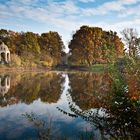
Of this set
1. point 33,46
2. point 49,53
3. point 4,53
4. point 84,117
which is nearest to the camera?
point 84,117

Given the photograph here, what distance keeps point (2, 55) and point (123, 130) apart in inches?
2110

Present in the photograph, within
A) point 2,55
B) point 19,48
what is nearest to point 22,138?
point 2,55

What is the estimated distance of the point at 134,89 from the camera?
5785 mm

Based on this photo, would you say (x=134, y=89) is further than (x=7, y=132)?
No

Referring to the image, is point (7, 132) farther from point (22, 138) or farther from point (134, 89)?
point (134, 89)

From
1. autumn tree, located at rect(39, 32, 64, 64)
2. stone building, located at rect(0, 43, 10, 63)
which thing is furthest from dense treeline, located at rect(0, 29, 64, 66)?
stone building, located at rect(0, 43, 10, 63)

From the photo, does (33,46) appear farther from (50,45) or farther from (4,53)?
(4,53)

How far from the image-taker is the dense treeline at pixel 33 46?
62.6m

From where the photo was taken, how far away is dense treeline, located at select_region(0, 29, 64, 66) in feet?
205

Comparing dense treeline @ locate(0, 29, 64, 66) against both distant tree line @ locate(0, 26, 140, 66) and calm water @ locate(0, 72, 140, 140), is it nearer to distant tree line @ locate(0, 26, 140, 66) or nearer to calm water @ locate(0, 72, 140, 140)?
distant tree line @ locate(0, 26, 140, 66)

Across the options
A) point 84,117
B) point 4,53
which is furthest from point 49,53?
point 84,117

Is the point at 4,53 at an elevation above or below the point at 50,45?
below

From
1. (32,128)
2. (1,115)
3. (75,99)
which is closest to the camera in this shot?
(32,128)

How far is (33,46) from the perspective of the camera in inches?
2586
